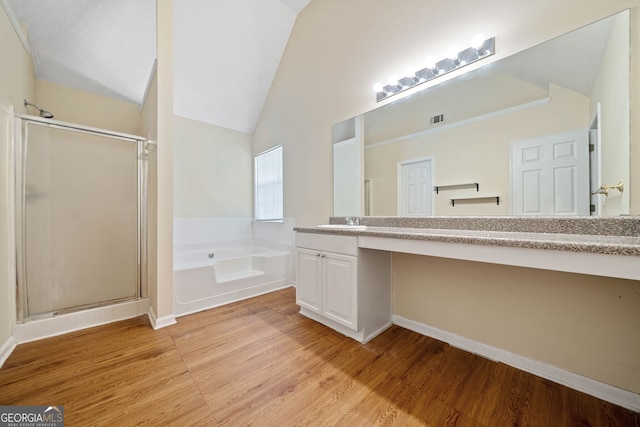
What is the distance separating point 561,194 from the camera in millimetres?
1263

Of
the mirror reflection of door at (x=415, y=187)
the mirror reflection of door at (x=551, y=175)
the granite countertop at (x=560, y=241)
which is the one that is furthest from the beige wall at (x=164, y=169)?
the mirror reflection of door at (x=551, y=175)

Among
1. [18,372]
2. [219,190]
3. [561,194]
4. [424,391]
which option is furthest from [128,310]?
[561,194]

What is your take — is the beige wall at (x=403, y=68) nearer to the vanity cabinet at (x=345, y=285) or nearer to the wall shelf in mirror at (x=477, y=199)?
the vanity cabinet at (x=345, y=285)

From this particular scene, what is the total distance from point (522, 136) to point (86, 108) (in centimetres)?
405

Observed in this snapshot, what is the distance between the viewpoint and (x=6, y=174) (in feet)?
5.36

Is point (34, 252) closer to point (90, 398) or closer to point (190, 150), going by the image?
point (90, 398)

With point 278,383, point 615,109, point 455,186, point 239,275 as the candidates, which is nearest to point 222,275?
point 239,275

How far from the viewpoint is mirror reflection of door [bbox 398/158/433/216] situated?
1763 mm

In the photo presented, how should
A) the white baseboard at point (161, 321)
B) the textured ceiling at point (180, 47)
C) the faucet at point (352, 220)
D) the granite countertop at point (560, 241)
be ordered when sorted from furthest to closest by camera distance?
1. the faucet at point (352, 220)
2. the textured ceiling at point (180, 47)
3. the white baseboard at point (161, 321)
4. the granite countertop at point (560, 241)

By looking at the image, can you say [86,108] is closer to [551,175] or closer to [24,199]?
[24,199]

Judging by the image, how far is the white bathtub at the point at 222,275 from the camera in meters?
2.18
